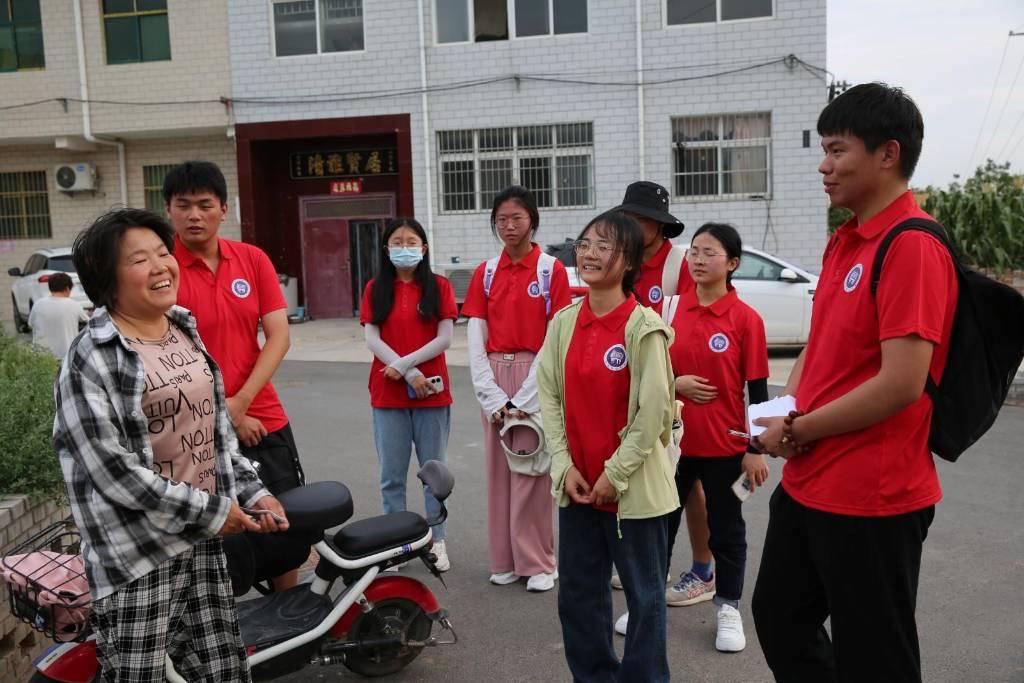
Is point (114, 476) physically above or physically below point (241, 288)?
below

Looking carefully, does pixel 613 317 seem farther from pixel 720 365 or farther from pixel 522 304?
pixel 522 304

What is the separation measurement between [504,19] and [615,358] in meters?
15.1

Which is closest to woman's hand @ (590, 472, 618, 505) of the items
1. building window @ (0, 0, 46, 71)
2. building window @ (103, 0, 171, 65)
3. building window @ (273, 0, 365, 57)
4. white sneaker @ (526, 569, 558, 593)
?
white sneaker @ (526, 569, 558, 593)

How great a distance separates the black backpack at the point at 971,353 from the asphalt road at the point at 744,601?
1.69 ft

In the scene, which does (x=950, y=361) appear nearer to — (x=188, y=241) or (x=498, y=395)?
(x=498, y=395)

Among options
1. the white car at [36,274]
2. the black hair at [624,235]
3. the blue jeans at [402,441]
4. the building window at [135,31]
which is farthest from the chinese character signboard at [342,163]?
the black hair at [624,235]

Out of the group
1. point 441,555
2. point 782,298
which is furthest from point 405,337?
point 782,298

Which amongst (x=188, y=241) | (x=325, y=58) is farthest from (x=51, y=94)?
(x=188, y=241)

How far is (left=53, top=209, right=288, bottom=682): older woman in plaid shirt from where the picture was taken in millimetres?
2391

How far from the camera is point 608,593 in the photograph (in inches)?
128

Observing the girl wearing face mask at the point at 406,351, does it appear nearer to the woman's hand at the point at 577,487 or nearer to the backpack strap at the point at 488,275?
the backpack strap at the point at 488,275

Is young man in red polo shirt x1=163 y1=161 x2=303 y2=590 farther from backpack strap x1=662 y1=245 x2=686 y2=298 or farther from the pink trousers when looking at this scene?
backpack strap x1=662 y1=245 x2=686 y2=298

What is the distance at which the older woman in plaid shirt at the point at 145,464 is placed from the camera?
7.84 ft

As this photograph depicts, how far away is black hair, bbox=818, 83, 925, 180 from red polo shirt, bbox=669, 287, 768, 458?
5.02 ft
